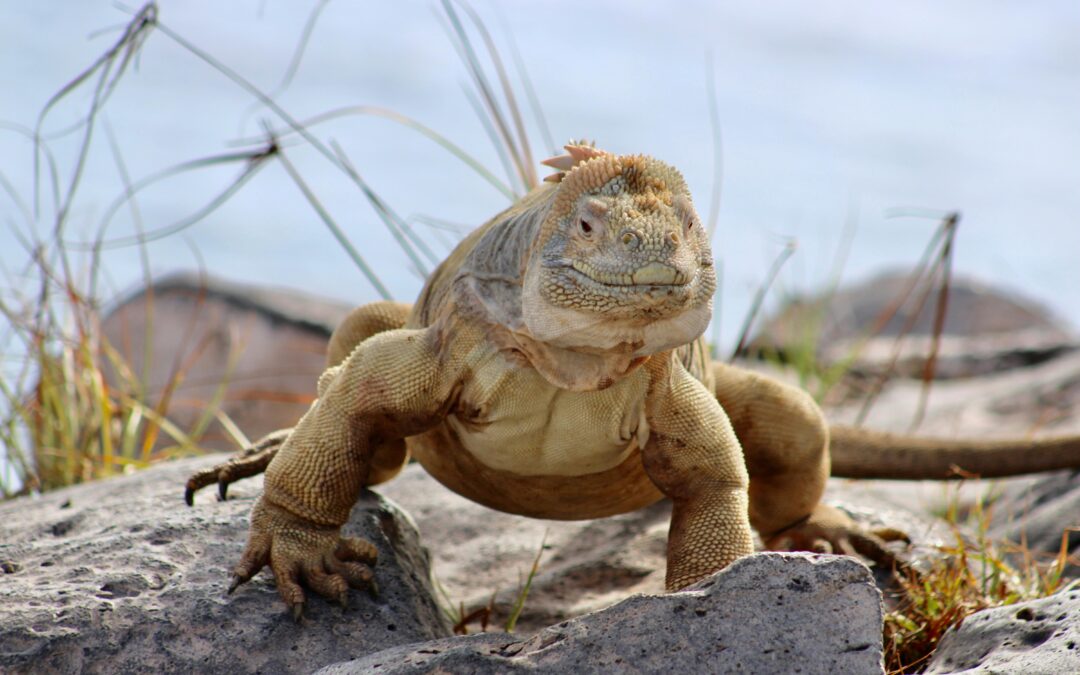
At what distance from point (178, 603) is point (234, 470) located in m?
0.86

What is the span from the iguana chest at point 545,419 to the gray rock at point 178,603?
2.00 feet

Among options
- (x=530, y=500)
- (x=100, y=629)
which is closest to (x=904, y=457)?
(x=530, y=500)

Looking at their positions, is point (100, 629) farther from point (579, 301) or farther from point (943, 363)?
point (943, 363)

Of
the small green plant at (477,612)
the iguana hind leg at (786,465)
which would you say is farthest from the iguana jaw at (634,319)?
the iguana hind leg at (786,465)

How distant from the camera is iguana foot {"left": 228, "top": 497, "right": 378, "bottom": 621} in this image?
3889 mm

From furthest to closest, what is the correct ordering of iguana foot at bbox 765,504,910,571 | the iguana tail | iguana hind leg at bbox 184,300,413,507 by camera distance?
the iguana tail → iguana foot at bbox 765,504,910,571 → iguana hind leg at bbox 184,300,413,507

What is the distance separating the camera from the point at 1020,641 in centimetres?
358

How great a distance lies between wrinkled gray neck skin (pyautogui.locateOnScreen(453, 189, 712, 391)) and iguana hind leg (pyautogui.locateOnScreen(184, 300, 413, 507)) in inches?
30.5

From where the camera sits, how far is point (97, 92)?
6.45 m

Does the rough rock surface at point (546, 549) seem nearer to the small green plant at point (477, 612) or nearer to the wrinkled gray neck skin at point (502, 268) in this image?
the small green plant at point (477, 612)


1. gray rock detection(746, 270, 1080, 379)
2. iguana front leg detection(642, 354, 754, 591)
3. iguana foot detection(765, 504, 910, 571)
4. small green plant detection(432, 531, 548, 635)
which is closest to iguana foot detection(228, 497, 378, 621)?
small green plant detection(432, 531, 548, 635)

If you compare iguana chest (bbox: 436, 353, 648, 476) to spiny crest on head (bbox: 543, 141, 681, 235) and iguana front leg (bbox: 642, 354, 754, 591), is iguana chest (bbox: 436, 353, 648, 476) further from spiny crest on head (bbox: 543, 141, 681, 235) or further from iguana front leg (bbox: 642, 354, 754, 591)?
spiny crest on head (bbox: 543, 141, 681, 235)

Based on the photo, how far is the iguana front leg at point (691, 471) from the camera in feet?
12.6

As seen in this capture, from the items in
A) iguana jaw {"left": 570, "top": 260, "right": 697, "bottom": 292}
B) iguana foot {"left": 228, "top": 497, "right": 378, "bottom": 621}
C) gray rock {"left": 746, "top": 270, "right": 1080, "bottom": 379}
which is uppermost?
iguana jaw {"left": 570, "top": 260, "right": 697, "bottom": 292}
